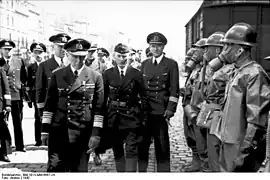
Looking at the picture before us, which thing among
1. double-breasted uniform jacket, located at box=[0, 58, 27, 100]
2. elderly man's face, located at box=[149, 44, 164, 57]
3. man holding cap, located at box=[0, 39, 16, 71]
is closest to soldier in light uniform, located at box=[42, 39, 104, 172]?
elderly man's face, located at box=[149, 44, 164, 57]

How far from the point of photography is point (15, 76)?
6.95 m

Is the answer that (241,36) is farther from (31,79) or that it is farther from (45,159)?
(31,79)

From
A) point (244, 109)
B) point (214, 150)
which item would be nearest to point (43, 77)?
point (214, 150)

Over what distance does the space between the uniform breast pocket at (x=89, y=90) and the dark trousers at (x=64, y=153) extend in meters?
0.42

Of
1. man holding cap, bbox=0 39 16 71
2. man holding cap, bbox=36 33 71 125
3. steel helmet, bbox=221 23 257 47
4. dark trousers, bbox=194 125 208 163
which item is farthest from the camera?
man holding cap, bbox=0 39 16 71

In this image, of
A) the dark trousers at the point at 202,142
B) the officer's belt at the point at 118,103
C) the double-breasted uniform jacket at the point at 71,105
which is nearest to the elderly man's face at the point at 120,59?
the officer's belt at the point at 118,103

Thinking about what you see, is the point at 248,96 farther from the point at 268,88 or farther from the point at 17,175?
the point at 17,175

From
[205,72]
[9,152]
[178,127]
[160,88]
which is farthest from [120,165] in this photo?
[178,127]

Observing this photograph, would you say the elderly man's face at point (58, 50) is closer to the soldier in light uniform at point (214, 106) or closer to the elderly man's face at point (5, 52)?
the elderly man's face at point (5, 52)

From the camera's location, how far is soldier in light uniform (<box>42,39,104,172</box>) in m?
4.16

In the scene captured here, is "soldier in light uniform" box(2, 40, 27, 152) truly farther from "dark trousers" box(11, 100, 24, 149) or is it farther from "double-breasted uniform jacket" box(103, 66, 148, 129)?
"double-breasted uniform jacket" box(103, 66, 148, 129)

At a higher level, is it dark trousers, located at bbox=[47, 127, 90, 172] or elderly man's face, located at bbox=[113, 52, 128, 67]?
elderly man's face, located at bbox=[113, 52, 128, 67]

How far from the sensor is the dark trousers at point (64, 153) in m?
4.13

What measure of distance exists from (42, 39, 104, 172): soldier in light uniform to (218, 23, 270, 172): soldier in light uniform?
4.86 feet
